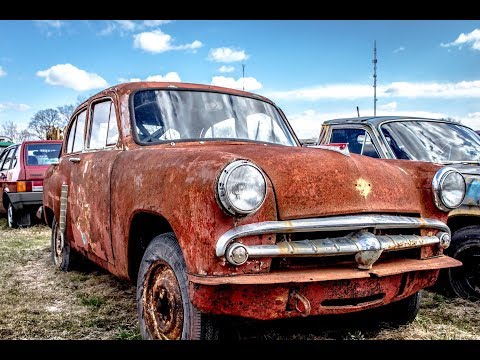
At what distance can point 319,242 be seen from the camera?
234 centimetres

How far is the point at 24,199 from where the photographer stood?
804 cm

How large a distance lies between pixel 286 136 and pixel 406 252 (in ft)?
4.92

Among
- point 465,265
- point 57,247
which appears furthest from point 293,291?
point 57,247

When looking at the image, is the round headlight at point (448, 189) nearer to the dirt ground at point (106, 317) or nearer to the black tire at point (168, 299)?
the dirt ground at point (106, 317)

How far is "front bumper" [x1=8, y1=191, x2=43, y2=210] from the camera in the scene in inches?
316

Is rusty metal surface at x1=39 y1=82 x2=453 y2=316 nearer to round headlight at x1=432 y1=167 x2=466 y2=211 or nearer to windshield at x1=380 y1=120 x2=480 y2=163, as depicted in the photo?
round headlight at x1=432 y1=167 x2=466 y2=211

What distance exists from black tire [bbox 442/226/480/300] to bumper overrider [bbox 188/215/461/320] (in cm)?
145

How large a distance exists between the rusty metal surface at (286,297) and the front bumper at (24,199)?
6717mm

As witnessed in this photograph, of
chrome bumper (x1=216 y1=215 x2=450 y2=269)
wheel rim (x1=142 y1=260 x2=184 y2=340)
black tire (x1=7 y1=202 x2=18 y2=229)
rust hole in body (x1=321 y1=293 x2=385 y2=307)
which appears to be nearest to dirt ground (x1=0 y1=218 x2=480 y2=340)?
wheel rim (x1=142 y1=260 x2=184 y2=340)

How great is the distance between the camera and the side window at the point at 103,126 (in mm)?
3600

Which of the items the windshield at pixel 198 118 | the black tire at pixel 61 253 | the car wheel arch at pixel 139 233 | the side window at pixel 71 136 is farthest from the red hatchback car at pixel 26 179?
the car wheel arch at pixel 139 233

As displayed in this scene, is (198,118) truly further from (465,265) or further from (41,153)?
(41,153)

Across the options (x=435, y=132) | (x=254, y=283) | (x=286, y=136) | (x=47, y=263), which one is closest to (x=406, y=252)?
(x=254, y=283)
